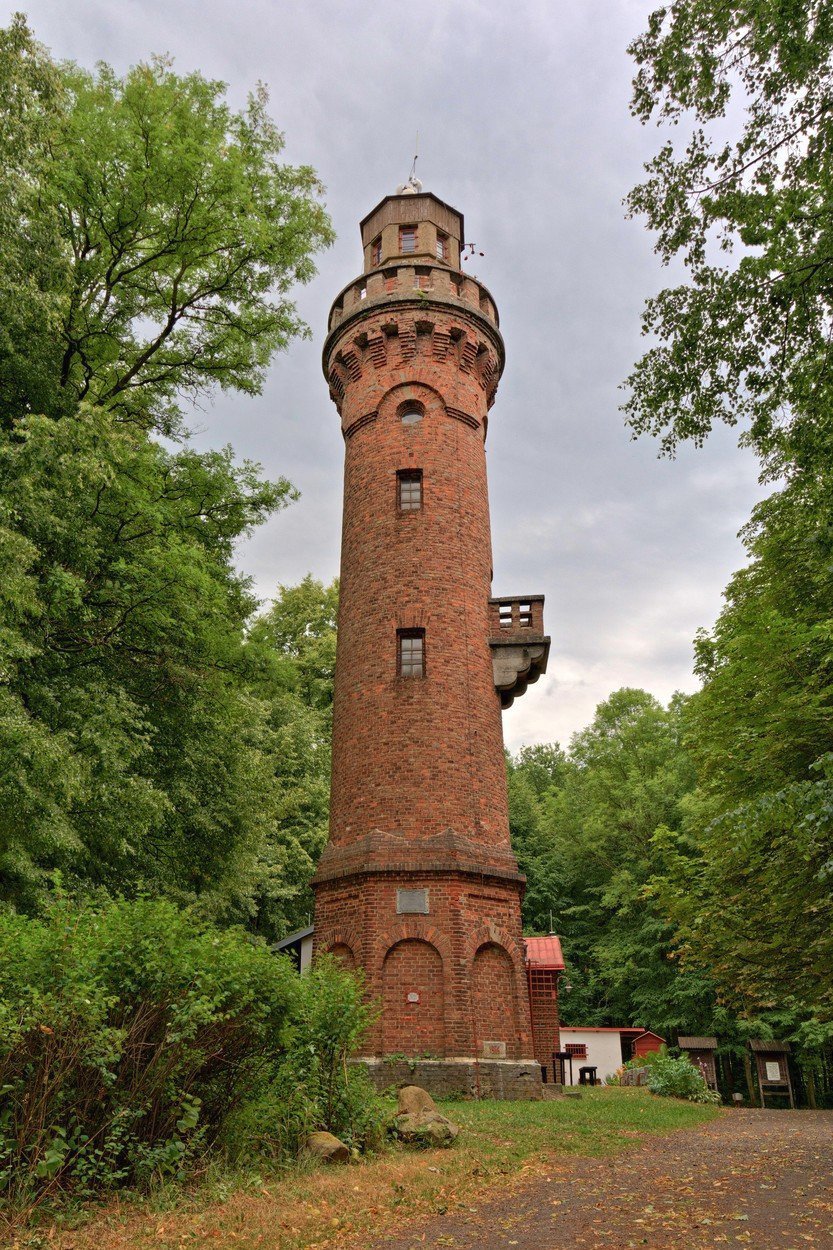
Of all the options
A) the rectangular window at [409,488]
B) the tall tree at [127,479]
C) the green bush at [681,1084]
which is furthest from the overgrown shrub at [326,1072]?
the green bush at [681,1084]

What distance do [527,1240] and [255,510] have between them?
1115 centimetres

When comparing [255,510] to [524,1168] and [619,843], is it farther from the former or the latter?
[619,843]

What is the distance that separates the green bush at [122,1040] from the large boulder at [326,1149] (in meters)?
0.74

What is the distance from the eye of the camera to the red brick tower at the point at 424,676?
13.8m

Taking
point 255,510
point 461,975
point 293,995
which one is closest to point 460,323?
point 255,510

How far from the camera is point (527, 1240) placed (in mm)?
5688

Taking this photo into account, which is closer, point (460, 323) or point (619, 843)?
point (460, 323)

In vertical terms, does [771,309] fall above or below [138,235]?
below

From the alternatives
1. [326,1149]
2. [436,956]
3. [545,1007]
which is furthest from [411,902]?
[545,1007]

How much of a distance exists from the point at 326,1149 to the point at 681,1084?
16.0 metres

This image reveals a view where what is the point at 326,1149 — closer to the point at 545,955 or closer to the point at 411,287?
the point at 545,955

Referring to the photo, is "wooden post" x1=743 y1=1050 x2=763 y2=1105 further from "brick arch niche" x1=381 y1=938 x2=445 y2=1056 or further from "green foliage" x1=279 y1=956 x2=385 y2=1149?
"green foliage" x1=279 y1=956 x2=385 y2=1149

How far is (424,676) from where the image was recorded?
15.7 m

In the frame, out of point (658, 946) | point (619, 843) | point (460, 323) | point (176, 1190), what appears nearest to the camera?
point (176, 1190)
